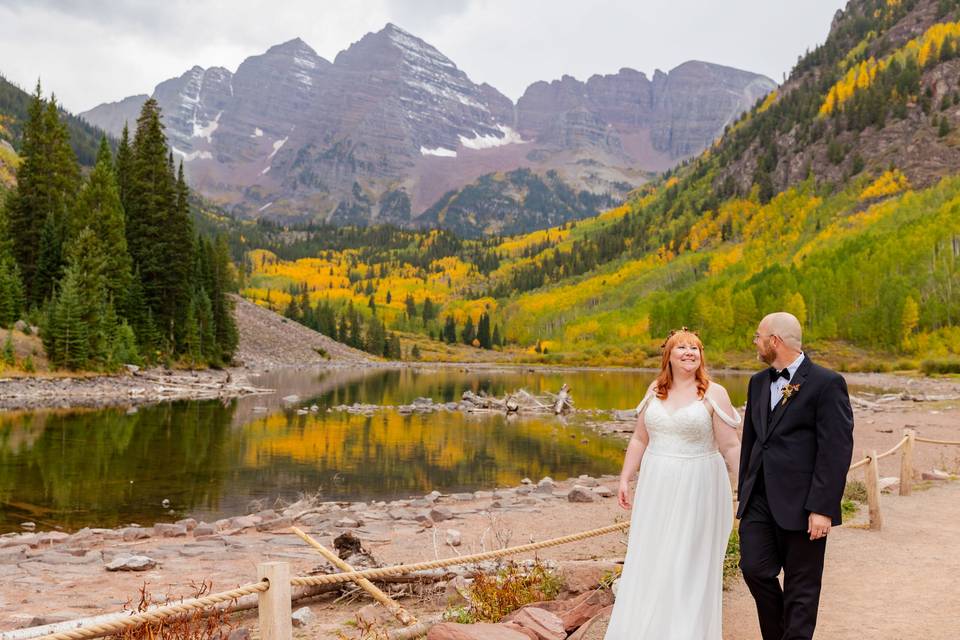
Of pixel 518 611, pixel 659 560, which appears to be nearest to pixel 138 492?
pixel 518 611

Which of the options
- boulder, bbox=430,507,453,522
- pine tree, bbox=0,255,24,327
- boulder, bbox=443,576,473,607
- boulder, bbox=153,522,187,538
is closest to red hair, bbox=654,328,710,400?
boulder, bbox=443,576,473,607

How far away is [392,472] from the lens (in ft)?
84.2

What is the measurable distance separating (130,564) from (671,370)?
32.9 ft

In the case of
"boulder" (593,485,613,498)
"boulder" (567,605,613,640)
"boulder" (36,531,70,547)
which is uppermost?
"boulder" (567,605,613,640)

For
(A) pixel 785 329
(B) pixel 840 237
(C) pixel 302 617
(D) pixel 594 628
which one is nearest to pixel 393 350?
(B) pixel 840 237

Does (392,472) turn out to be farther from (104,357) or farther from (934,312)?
(934,312)

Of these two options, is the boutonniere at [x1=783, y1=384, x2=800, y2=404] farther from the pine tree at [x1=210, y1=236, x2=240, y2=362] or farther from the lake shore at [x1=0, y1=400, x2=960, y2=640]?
the pine tree at [x1=210, y1=236, x2=240, y2=362]

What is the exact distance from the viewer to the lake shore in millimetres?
8617

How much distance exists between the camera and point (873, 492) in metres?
12.4

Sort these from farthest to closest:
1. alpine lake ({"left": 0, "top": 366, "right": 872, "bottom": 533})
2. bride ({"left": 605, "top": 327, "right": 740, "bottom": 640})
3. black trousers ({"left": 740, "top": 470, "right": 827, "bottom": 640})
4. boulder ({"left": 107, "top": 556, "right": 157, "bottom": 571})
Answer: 1. alpine lake ({"left": 0, "top": 366, "right": 872, "bottom": 533})
2. boulder ({"left": 107, "top": 556, "right": 157, "bottom": 571})
3. bride ({"left": 605, "top": 327, "right": 740, "bottom": 640})
4. black trousers ({"left": 740, "top": 470, "right": 827, "bottom": 640})

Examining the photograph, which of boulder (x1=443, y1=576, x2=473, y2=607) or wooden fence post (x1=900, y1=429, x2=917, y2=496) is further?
wooden fence post (x1=900, y1=429, x2=917, y2=496)

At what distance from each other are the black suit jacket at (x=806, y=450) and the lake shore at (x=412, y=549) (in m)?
2.57

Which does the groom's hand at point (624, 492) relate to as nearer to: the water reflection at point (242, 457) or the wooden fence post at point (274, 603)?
the wooden fence post at point (274, 603)

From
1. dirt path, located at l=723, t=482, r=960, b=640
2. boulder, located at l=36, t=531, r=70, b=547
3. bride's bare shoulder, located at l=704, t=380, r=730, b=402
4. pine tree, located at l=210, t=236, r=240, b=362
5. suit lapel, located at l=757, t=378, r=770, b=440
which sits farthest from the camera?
pine tree, located at l=210, t=236, r=240, b=362
